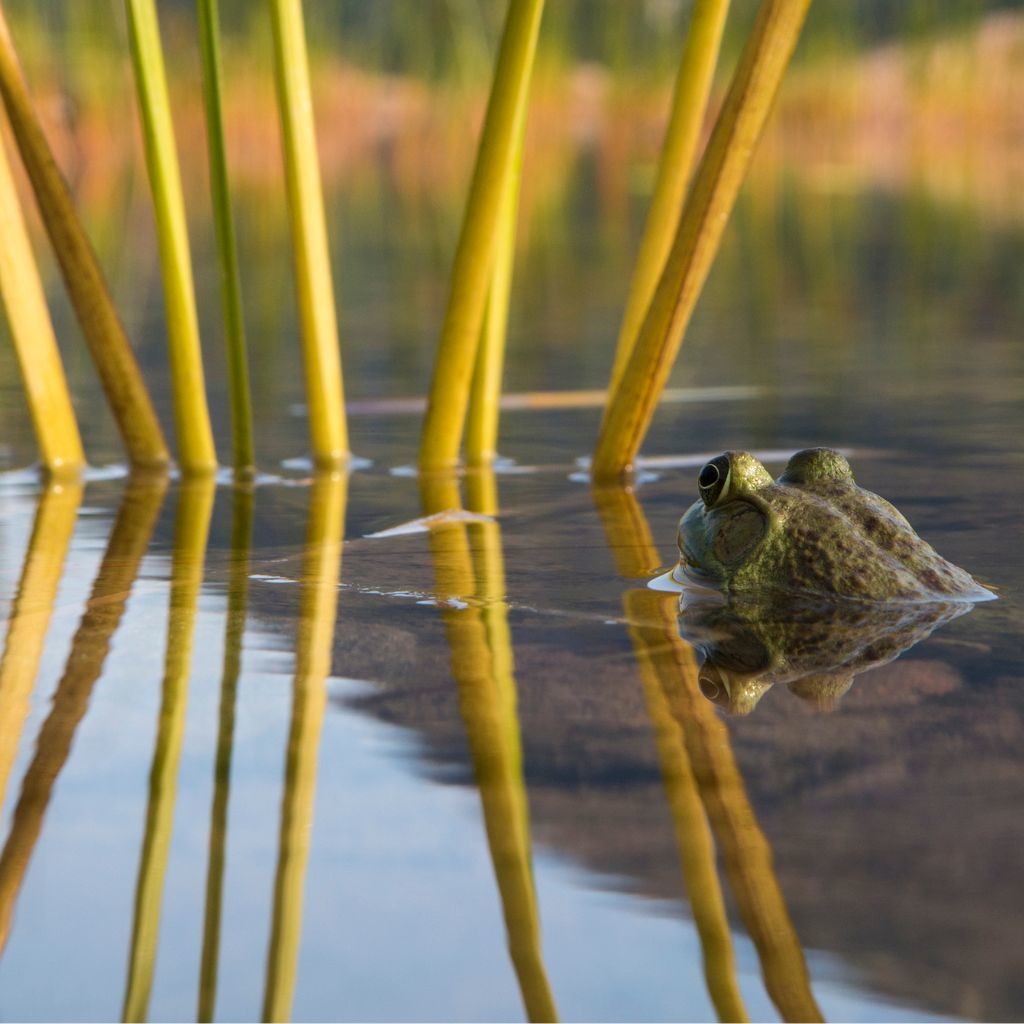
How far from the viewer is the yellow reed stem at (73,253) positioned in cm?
227

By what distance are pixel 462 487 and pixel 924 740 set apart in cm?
137

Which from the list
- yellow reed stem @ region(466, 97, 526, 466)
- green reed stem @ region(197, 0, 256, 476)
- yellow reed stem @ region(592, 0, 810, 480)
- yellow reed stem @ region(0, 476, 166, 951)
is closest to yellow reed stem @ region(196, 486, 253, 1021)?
yellow reed stem @ region(0, 476, 166, 951)

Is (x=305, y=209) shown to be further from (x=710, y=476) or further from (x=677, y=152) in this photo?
(x=710, y=476)

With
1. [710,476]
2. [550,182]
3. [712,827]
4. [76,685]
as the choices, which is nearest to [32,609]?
[76,685]

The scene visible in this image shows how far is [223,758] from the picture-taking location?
1.28 metres

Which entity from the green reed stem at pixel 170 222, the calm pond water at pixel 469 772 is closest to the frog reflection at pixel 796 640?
the calm pond water at pixel 469 772

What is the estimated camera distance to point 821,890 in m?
1.02

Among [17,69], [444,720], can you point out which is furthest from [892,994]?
[17,69]

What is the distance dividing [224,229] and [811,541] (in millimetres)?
1115

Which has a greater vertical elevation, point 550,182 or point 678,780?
point 678,780

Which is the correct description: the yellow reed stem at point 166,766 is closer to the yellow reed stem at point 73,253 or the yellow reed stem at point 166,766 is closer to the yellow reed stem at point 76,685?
the yellow reed stem at point 76,685

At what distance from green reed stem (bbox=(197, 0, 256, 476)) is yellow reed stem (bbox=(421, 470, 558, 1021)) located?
398 mm

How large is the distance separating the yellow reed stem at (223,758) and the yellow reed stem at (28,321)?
1.40ft

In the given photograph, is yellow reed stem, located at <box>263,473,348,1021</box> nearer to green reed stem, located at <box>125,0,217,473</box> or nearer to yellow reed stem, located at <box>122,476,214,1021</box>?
yellow reed stem, located at <box>122,476,214,1021</box>
